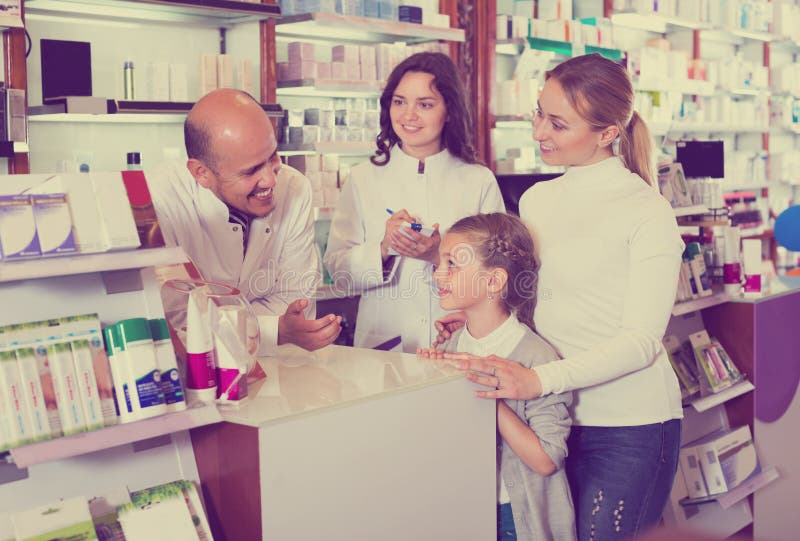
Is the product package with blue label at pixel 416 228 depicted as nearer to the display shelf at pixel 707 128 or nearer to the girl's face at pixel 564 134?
the girl's face at pixel 564 134

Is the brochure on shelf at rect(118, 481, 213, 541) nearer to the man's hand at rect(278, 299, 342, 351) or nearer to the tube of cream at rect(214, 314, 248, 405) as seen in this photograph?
the tube of cream at rect(214, 314, 248, 405)

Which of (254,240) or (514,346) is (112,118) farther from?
(514,346)

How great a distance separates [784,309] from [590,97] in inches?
85.2

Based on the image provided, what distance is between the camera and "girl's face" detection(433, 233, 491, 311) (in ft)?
7.59

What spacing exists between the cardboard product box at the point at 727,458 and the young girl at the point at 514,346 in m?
1.59

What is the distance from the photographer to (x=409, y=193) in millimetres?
3166

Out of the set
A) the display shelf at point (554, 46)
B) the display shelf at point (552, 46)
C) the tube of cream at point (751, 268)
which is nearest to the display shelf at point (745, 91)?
the display shelf at point (554, 46)

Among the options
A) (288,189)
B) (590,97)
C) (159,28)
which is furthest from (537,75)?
(590,97)

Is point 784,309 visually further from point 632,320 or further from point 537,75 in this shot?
point 537,75

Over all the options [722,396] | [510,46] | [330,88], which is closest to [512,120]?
[510,46]

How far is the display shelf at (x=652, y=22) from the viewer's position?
7168 millimetres

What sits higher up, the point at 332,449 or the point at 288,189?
the point at 288,189

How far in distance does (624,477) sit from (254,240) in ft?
3.95

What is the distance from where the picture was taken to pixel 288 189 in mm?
2941
